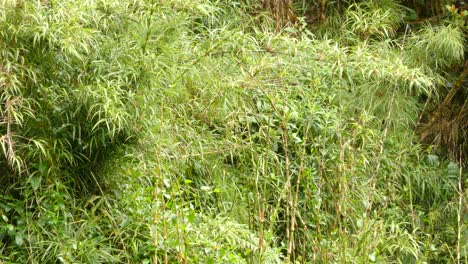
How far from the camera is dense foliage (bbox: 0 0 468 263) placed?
10.0 feet

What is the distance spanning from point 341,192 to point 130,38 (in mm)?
1087

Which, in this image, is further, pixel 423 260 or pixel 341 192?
pixel 423 260

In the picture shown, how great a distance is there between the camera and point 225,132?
3.94 metres

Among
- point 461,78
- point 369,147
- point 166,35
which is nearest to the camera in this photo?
point 166,35

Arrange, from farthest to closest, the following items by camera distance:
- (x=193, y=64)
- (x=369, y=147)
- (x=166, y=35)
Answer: (x=369, y=147), (x=193, y=64), (x=166, y=35)

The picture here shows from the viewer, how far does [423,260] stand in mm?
3828

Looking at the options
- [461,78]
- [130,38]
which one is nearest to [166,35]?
[130,38]

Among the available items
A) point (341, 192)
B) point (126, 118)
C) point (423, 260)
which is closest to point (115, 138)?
point (126, 118)

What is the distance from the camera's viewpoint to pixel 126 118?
124 inches

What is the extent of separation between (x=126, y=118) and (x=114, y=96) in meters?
0.13

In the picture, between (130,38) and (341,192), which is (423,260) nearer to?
(341,192)

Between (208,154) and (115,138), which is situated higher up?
(115,138)

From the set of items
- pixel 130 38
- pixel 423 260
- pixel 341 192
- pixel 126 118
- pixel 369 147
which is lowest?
pixel 423 260

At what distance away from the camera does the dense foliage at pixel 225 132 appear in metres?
3.05
